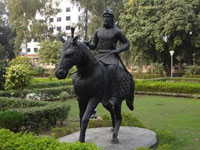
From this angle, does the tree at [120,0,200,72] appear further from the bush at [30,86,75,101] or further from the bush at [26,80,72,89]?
the bush at [30,86,75,101]

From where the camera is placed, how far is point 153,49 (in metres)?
31.2

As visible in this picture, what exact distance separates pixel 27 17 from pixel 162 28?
21.9m

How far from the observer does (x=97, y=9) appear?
3216 centimetres

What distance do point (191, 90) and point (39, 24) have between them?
28735 millimetres

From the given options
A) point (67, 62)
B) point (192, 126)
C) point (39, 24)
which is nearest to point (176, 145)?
point (192, 126)

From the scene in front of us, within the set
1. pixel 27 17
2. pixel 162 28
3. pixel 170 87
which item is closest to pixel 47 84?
pixel 170 87

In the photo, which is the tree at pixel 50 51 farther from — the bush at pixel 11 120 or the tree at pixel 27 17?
the bush at pixel 11 120

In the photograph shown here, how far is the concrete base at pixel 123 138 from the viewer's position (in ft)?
17.2

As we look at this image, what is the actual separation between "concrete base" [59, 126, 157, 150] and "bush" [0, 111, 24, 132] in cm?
205

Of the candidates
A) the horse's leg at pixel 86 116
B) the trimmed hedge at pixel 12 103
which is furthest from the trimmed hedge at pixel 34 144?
the trimmed hedge at pixel 12 103

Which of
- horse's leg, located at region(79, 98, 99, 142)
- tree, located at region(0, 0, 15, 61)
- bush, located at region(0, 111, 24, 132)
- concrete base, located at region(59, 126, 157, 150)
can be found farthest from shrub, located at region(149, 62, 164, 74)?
tree, located at region(0, 0, 15, 61)

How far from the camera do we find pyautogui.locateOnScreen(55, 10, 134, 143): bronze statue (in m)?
4.25

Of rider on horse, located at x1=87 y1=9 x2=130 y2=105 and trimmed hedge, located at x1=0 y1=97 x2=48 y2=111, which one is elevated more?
rider on horse, located at x1=87 y1=9 x2=130 y2=105

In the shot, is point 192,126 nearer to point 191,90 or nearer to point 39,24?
point 191,90
